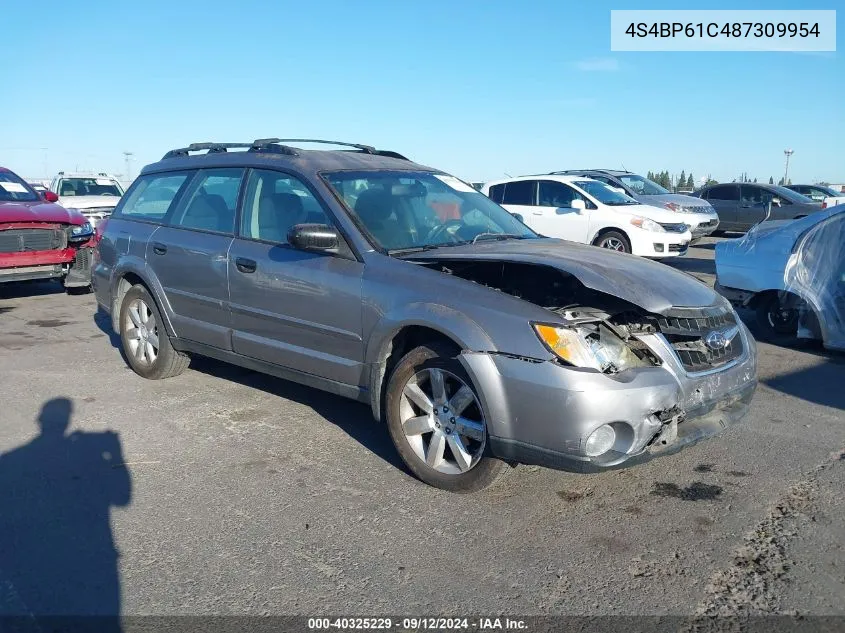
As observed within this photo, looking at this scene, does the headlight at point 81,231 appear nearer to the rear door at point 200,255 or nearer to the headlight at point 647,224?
the rear door at point 200,255

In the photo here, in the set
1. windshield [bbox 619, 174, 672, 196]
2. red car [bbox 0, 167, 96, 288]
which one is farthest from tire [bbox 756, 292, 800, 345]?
windshield [bbox 619, 174, 672, 196]

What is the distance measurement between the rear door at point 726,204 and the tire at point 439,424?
18.4 meters

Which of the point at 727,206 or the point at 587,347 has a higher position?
the point at 587,347

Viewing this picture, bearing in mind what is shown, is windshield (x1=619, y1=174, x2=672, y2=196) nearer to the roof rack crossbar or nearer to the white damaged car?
the white damaged car

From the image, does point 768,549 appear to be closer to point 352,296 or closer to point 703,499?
point 703,499

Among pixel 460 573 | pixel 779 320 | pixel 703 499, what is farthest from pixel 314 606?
pixel 779 320

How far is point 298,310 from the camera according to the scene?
15.0ft

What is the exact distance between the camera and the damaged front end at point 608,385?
3.42 metres

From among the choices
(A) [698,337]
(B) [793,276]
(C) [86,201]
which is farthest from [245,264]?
(C) [86,201]

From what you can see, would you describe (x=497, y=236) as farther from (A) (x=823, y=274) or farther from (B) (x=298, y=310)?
(A) (x=823, y=274)

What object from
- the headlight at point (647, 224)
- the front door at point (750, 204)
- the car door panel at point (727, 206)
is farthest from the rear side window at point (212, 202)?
the car door panel at point (727, 206)

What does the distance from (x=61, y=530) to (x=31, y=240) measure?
7.20 meters

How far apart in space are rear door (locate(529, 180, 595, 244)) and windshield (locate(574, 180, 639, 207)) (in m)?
0.29

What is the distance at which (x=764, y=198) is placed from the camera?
65.5 feet
